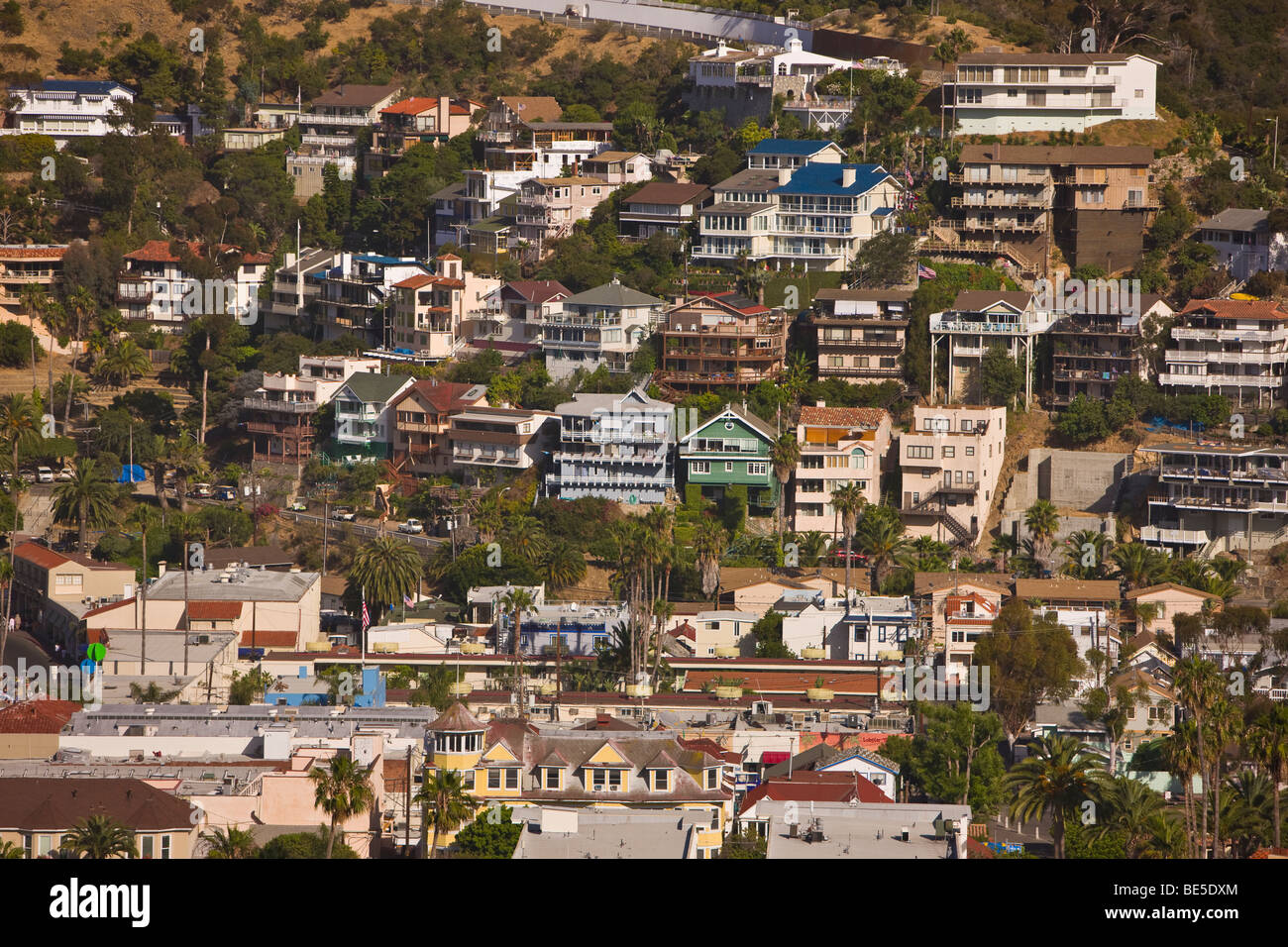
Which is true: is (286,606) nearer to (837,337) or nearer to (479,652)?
(479,652)

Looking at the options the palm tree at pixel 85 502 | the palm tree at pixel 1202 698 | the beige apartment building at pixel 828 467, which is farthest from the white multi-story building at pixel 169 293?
the palm tree at pixel 1202 698

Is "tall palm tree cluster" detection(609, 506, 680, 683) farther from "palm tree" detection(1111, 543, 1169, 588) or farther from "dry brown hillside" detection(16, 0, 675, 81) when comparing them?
"dry brown hillside" detection(16, 0, 675, 81)

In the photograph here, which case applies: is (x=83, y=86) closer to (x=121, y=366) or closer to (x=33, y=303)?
(x=33, y=303)

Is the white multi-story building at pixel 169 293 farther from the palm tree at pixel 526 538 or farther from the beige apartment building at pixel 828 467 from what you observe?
the beige apartment building at pixel 828 467

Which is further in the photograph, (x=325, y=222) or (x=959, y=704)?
(x=325, y=222)

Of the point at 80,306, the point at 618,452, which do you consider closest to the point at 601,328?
the point at 618,452

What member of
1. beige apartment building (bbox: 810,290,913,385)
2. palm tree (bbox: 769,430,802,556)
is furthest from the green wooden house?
beige apartment building (bbox: 810,290,913,385)
